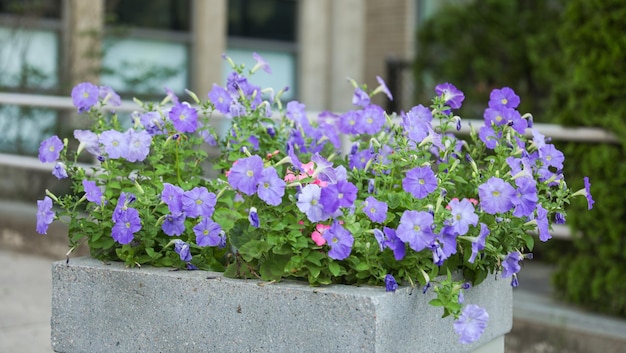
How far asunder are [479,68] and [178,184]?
6.88 metres

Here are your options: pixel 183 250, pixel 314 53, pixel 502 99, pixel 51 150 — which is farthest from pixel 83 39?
pixel 183 250

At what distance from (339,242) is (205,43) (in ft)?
30.8

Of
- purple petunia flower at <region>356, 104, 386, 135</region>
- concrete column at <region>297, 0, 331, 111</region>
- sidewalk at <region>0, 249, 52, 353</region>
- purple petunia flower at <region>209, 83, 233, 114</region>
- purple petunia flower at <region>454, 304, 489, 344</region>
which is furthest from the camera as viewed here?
concrete column at <region>297, 0, 331, 111</region>

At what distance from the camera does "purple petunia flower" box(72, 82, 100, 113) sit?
300 cm

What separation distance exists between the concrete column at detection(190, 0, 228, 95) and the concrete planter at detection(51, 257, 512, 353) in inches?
348

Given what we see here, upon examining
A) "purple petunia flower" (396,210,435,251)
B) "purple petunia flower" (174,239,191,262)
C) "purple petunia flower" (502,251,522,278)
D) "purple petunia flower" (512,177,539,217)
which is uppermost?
"purple petunia flower" (512,177,539,217)

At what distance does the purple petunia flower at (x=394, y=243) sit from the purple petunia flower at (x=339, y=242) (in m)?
0.10

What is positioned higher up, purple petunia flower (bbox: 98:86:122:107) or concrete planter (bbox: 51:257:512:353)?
purple petunia flower (bbox: 98:86:122:107)

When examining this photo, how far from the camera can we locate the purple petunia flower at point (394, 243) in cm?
246

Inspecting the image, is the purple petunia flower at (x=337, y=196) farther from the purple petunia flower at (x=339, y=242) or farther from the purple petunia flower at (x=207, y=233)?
the purple petunia flower at (x=207, y=233)

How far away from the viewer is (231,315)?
8.23 feet

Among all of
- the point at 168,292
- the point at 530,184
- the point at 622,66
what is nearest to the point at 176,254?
the point at 168,292

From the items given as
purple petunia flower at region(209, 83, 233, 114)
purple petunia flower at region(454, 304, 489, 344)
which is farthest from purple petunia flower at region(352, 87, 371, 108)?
purple petunia flower at region(454, 304, 489, 344)

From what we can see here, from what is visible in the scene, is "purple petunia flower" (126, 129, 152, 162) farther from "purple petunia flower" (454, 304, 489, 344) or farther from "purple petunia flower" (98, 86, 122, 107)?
"purple petunia flower" (454, 304, 489, 344)
